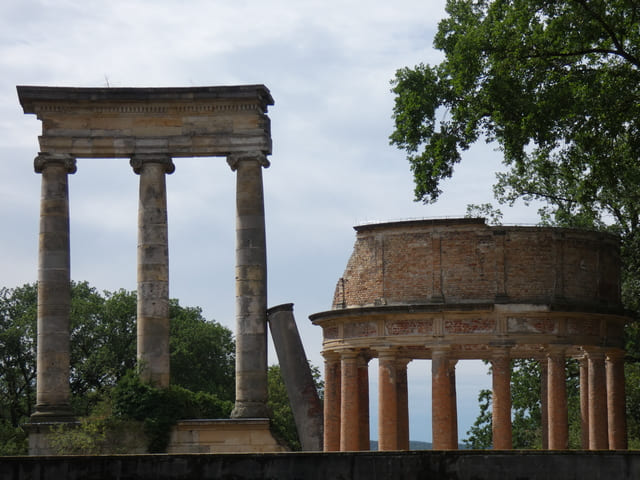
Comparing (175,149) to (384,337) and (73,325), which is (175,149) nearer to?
(384,337)

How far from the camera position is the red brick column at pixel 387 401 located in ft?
161

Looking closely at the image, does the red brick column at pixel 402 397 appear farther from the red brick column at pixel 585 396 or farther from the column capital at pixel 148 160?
the column capital at pixel 148 160

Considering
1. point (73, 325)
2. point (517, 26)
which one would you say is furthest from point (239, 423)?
point (73, 325)

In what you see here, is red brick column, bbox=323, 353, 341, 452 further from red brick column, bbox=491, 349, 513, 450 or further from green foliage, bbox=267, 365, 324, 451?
green foliage, bbox=267, 365, 324, 451

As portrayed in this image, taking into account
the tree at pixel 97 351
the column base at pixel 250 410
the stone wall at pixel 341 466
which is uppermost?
the tree at pixel 97 351

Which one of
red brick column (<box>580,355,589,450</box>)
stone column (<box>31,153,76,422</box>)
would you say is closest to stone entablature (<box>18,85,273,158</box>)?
stone column (<box>31,153,76,422</box>)

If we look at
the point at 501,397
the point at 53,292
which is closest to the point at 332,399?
the point at 501,397

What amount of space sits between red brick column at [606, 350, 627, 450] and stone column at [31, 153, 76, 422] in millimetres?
23925

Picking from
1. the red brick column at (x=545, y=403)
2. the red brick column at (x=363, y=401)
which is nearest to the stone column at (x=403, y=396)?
the red brick column at (x=363, y=401)

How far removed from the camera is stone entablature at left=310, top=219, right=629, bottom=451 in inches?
1874

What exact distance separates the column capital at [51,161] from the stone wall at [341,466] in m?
33.5

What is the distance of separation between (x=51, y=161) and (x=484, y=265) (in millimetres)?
20765

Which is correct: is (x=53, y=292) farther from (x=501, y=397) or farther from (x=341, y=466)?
(x=341, y=466)

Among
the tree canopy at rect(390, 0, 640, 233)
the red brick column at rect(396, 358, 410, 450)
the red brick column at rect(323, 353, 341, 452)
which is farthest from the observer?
the red brick column at rect(396, 358, 410, 450)
